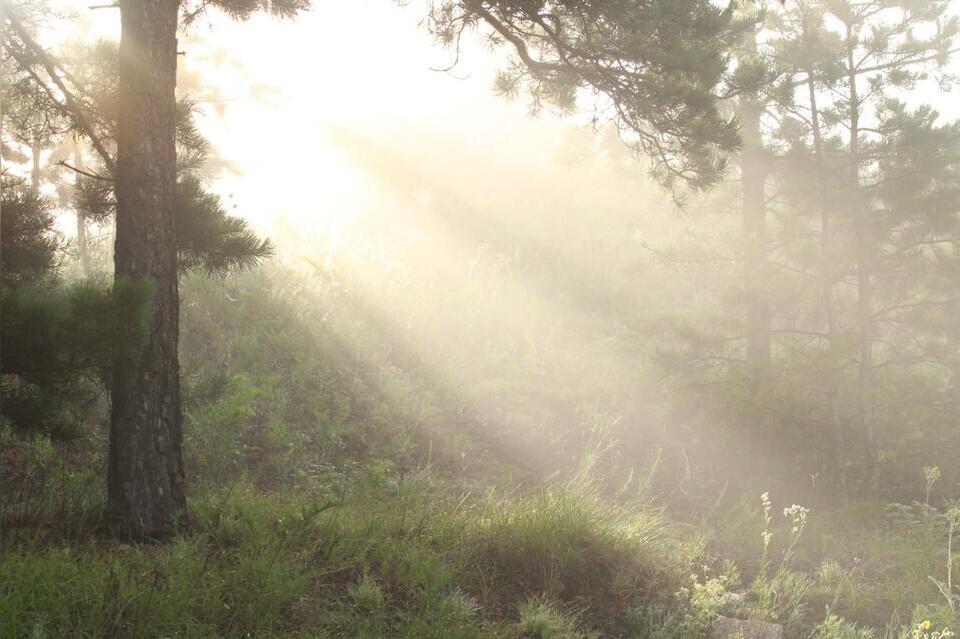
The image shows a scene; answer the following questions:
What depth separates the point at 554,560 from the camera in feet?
17.3

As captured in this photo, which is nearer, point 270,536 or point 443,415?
point 270,536

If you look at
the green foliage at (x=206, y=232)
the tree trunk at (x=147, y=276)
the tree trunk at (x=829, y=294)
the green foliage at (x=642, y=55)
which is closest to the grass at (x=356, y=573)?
the tree trunk at (x=147, y=276)

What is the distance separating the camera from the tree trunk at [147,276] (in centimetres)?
433

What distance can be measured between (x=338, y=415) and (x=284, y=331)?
1.61 m

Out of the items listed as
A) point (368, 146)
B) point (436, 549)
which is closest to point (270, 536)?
point (436, 549)

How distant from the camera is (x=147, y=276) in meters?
4.25

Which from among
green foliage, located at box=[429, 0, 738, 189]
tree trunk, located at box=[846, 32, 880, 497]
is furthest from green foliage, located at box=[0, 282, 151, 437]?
tree trunk, located at box=[846, 32, 880, 497]

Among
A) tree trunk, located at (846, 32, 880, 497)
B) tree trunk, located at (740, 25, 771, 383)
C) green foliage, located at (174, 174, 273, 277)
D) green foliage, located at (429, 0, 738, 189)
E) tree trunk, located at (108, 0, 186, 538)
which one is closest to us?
tree trunk, located at (108, 0, 186, 538)

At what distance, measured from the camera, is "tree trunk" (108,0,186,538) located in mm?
4328

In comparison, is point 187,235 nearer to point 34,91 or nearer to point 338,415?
point 34,91

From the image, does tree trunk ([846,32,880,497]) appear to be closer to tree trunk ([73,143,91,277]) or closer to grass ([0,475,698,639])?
grass ([0,475,698,639])

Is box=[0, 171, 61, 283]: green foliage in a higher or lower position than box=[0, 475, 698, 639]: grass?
higher

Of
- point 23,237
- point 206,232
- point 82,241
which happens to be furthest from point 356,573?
point 82,241

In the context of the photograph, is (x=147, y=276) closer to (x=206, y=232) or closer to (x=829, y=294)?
(x=206, y=232)
